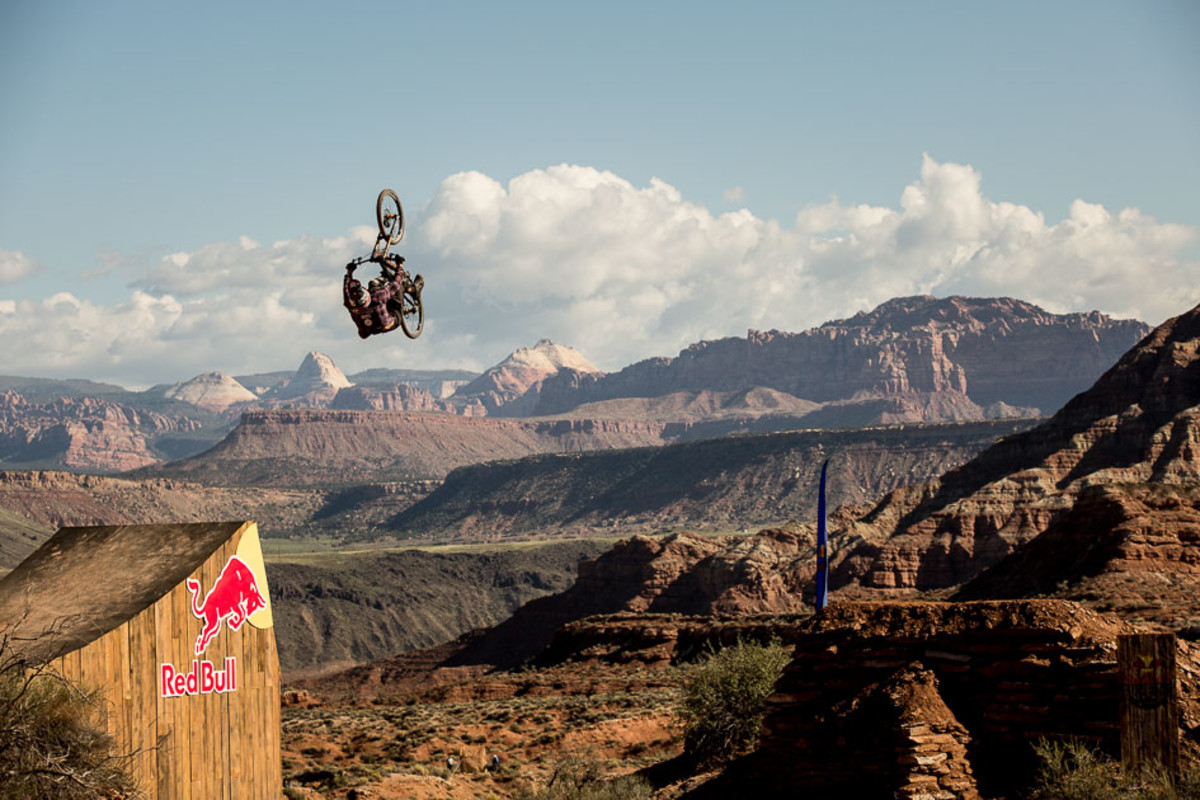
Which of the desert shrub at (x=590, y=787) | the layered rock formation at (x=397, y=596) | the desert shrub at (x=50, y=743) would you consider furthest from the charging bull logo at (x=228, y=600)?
the layered rock formation at (x=397, y=596)

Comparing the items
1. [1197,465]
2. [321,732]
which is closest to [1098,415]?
[1197,465]

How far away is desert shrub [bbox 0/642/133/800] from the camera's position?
Answer: 51.5ft

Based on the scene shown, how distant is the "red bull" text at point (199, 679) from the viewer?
20734 millimetres

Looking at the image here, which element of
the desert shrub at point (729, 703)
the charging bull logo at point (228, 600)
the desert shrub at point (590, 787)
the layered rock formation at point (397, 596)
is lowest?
the layered rock formation at point (397, 596)

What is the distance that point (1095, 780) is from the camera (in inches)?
675

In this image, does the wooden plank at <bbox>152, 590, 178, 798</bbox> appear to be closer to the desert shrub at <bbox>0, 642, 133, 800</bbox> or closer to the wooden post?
the desert shrub at <bbox>0, 642, 133, 800</bbox>

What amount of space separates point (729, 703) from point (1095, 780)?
52.7ft

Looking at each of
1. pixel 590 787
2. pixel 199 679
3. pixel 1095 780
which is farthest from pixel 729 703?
pixel 1095 780

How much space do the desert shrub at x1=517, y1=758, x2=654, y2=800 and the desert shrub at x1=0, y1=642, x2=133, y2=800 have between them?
1105 cm

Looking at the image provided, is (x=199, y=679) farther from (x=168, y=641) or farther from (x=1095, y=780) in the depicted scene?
(x=1095, y=780)

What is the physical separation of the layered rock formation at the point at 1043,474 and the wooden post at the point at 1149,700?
64.7 meters

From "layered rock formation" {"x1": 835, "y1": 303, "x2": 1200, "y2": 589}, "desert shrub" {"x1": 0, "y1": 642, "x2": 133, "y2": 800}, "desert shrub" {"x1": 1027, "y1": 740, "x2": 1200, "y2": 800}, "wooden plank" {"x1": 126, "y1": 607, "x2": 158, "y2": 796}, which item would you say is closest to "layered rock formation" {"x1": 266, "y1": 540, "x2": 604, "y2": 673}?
"layered rock formation" {"x1": 835, "y1": 303, "x2": 1200, "y2": 589}

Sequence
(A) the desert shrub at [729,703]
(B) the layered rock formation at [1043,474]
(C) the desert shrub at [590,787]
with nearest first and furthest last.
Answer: (C) the desert shrub at [590,787] < (A) the desert shrub at [729,703] < (B) the layered rock formation at [1043,474]

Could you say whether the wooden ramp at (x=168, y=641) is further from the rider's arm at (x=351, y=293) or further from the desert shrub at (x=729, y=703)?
the desert shrub at (x=729, y=703)
